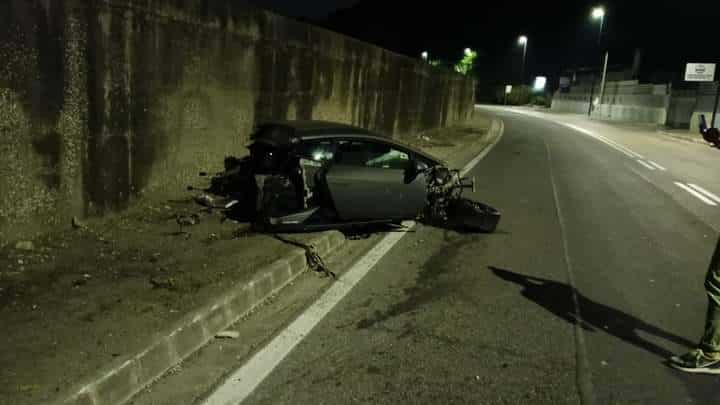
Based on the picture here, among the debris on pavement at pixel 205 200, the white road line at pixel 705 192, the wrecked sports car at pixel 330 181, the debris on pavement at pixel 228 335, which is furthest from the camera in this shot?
the white road line at pixel 705 192

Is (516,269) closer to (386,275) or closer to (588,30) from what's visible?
(386,275)

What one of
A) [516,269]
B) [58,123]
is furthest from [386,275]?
[58,123]

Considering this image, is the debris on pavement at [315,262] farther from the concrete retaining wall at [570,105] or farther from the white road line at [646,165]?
the concrete retaining wall at [570,105]

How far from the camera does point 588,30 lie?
4181 inches

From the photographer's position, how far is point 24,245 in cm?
537

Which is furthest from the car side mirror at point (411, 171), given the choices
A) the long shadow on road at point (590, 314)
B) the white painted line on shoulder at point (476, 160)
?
the white painted line on shoulder at point (476, 160)

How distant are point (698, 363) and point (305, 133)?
4.24 meters

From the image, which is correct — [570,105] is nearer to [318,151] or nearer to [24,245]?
[318,151]

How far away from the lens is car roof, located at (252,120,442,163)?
6.34 metres

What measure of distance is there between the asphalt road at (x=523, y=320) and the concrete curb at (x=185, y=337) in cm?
69

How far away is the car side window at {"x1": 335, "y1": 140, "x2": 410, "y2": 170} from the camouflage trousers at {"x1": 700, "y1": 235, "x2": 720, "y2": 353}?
3.59m

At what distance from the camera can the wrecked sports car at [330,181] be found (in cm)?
632

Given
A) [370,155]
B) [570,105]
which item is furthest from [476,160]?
[570,105]

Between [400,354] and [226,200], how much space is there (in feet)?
13.9
